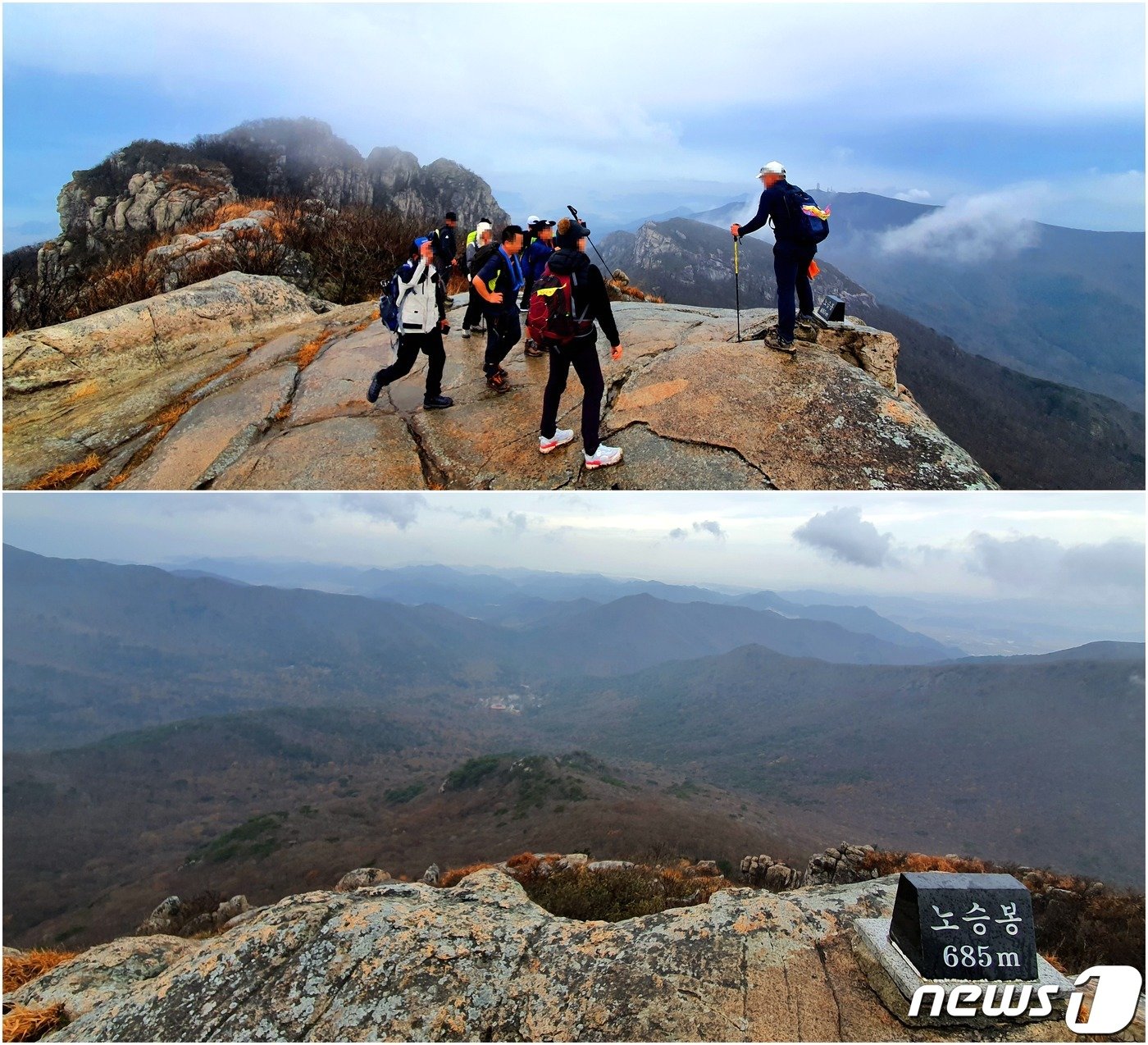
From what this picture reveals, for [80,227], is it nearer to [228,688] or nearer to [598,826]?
[228,688]

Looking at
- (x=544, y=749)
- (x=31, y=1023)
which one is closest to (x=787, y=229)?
(x=31, y=1023)

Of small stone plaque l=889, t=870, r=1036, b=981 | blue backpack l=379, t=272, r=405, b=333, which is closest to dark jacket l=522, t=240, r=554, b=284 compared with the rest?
blue backpack l=379, t=272, r=405, b=333

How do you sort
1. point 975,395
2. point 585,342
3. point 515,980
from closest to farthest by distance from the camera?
point 515,980 → point 585,342 → point 975,395

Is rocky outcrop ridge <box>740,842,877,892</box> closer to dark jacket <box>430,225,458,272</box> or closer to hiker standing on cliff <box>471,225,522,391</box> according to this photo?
hiker standing on cliff <box>471,225,522,391</box>

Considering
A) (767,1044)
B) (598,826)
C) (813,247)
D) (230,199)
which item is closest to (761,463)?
(813,247)

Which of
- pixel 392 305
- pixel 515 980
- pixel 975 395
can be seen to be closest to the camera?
pixel 515 980

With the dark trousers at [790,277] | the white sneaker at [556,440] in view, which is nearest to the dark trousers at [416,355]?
the white sneaker at [556,440]

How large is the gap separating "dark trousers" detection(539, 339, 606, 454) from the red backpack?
162 millimetres

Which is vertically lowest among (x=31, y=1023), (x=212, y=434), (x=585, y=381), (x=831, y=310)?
(x=31, y=1023)

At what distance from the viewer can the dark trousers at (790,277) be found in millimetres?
7855

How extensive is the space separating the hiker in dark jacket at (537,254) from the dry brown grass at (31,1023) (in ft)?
31.6

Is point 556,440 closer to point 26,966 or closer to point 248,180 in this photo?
point 26,966

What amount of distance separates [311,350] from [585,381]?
684cm

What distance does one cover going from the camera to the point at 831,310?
939 cm
